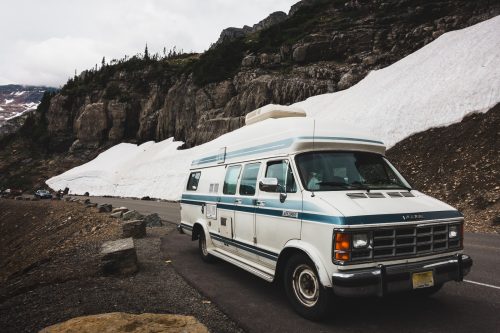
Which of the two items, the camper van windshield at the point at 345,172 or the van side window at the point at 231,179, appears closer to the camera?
the camper van windshield at the point at 345,172

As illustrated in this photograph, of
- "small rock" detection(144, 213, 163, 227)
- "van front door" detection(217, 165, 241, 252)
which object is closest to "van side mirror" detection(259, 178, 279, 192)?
"van front door" detection(217, 165, 241, 252)

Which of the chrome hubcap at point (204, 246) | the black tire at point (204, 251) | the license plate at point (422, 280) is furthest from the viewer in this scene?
the chrome hubcap at point (204, 246)

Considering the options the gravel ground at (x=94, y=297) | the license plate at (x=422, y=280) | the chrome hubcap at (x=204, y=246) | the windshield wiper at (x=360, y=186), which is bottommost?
the gravel ground at (x=94, y=297)

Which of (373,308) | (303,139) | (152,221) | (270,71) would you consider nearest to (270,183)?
(303,139)

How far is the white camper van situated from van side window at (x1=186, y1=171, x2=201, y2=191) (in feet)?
7.86

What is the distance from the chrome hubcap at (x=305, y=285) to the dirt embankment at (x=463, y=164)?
9977mm

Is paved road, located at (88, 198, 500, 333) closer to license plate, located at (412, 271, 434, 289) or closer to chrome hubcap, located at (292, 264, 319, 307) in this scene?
chrome hubcap, located at (292, 264, 319, 307)

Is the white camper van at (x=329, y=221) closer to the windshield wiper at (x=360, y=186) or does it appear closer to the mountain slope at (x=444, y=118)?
the windshield wiper at (x=360, y=186)

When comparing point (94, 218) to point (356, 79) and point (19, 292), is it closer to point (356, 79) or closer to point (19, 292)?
point (19, 292)

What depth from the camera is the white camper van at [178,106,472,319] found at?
174 inches

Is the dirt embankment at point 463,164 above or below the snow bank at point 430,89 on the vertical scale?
below

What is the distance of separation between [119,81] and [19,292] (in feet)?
246

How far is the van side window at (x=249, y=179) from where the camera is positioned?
6539 millimetres

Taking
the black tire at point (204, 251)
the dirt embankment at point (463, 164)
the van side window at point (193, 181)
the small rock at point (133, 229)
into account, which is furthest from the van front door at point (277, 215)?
the dirt embankment at point (463, 164)
